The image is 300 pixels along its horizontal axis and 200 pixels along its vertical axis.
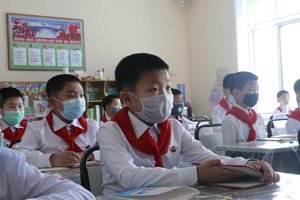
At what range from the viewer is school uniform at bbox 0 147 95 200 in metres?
1.09

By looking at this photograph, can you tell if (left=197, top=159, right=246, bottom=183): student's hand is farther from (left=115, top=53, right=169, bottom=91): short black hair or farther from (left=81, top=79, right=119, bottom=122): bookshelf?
(left=81, top=79, right=119, bottom=122): bookshelf

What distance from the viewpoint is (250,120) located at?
122 inches

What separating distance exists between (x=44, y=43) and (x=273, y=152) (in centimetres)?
471

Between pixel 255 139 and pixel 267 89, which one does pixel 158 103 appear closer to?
pixel 255 139

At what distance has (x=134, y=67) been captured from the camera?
1648 mm

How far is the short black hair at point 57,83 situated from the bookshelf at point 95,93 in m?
3.39

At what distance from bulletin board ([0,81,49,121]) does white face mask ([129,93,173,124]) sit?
4.56m

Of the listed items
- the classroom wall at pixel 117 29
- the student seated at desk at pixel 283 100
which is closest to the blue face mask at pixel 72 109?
the classroom wall at pixel 117 29

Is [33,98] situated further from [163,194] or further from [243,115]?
[163,194]

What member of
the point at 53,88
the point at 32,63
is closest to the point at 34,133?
the point at 53,88

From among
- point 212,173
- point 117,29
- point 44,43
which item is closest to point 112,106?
point 44,43

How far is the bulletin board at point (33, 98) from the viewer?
19.2ft

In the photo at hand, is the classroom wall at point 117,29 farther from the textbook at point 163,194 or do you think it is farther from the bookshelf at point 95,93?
the textbook at point 163,194

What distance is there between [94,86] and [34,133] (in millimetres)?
3918
